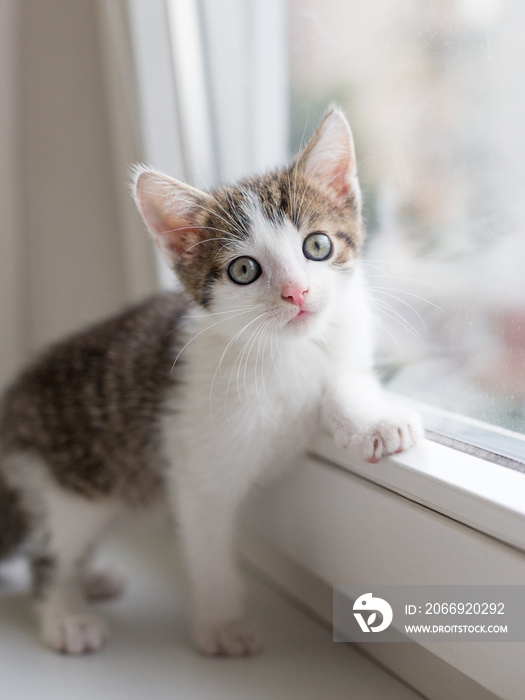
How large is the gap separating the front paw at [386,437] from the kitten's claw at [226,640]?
1.15ft

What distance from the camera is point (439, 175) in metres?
0.94

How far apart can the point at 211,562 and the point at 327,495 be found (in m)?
0.22

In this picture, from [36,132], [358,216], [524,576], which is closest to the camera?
[524,576]

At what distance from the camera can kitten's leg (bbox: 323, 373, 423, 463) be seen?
0.85 m

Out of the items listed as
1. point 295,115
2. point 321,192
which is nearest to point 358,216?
point 321,192

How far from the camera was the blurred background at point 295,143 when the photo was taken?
2.79ft

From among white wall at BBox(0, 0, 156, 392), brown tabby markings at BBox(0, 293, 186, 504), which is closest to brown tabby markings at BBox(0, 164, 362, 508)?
brown tabby markings at BBox(0, 293, 186, 504)

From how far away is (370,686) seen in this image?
883 mm

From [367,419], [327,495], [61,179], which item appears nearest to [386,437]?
[367,419]

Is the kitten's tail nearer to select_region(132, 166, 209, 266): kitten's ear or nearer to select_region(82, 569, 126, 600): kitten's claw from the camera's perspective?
select_region(82, 569, 126, 600): kitten's claw

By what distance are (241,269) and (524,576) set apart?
20.3 inches

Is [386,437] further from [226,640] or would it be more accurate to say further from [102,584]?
[102,584]

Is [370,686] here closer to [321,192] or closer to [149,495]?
[149,495]

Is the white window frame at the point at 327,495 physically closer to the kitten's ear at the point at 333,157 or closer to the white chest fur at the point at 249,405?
the white chest fur at the point at 249,405
